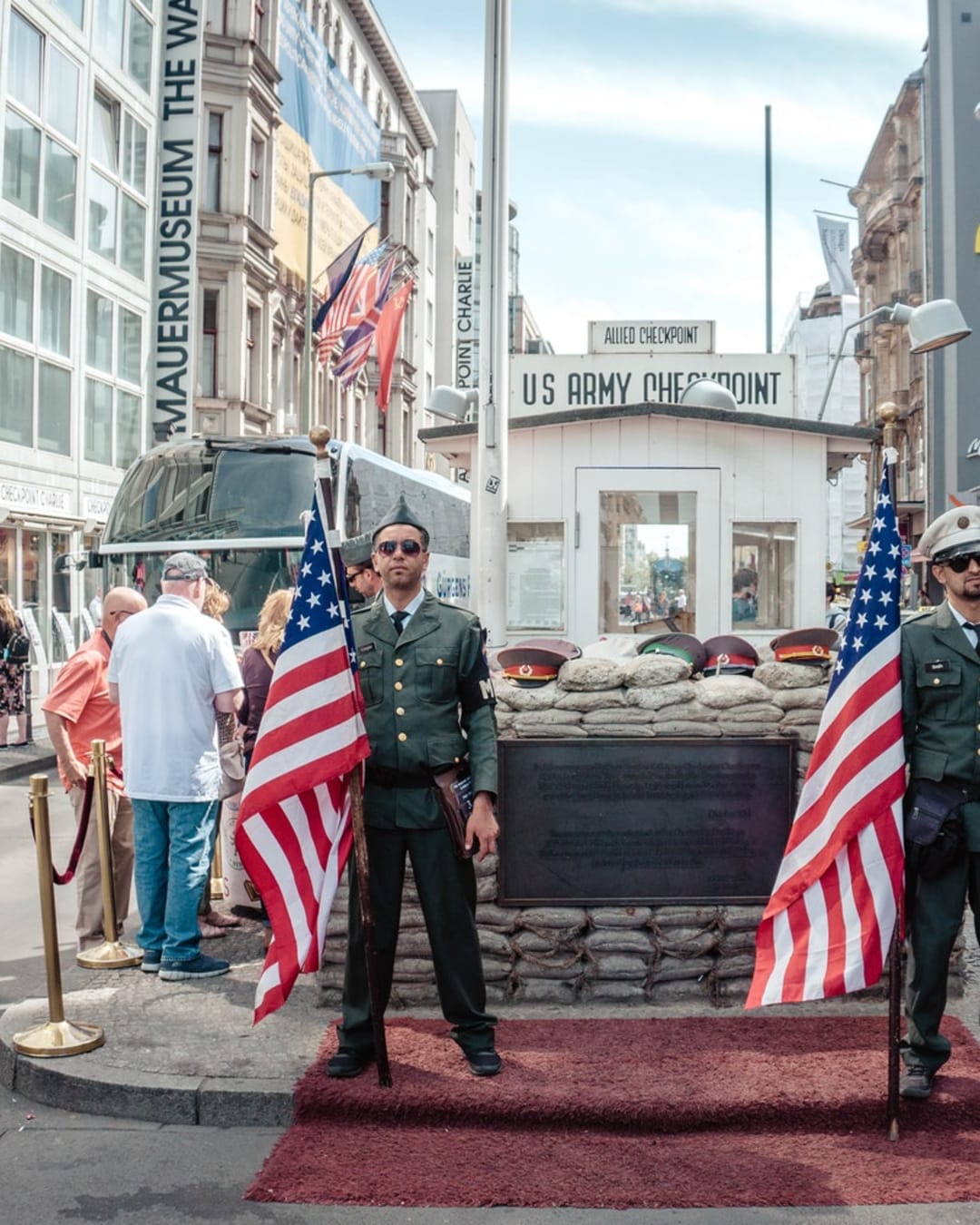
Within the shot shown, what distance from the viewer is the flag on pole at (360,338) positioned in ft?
94.7

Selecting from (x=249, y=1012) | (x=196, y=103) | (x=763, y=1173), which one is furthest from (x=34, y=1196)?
(x=196, y=103)

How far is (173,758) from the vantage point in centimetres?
640

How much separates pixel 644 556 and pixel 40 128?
1844cm

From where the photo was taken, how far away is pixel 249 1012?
5.88 metres

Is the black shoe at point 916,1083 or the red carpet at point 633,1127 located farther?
the black shoe at point 916,1083

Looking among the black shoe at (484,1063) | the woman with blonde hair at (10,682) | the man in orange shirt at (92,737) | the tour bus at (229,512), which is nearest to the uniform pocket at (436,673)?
the black shoe at (484,1063)

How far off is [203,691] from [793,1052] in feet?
9.97

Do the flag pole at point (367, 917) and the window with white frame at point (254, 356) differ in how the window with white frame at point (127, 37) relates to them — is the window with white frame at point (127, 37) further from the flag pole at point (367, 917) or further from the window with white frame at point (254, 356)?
the flag pole at point (367, 917)

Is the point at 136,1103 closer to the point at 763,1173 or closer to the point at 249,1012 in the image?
the point at 249,1012

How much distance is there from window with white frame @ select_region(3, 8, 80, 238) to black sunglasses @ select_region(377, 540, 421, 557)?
21234 millimetres

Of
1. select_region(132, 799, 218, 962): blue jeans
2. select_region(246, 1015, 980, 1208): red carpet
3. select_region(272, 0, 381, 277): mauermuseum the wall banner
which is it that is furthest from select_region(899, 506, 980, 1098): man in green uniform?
select_region(272, 0, 381, 277): mauermuseum the wall banner

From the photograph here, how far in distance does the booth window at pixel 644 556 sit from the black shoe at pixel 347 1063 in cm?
668

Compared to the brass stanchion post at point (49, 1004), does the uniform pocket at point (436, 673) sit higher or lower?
higher

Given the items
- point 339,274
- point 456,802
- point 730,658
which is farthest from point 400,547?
point 339,274
